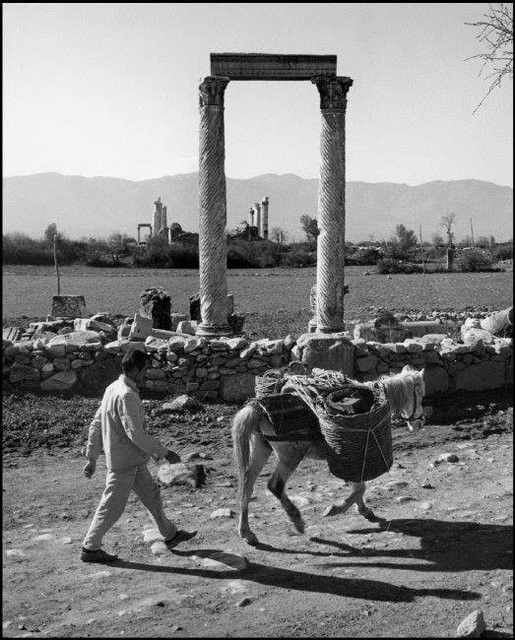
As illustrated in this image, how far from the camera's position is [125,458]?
5.71 meters

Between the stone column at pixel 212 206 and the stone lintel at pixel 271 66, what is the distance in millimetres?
236

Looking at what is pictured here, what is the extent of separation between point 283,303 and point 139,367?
20.1 meters

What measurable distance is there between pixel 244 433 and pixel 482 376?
18.7ft

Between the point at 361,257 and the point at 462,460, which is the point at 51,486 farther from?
the point at 361,257

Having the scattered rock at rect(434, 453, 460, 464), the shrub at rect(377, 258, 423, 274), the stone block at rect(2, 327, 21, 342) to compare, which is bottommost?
the scattered rock at rect(434, 453, 460, 464)

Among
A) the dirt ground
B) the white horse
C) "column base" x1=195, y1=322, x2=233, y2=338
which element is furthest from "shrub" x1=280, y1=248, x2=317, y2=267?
the white horse

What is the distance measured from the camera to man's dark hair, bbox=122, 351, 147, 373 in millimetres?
5727

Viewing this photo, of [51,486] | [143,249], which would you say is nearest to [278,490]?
[51,486]

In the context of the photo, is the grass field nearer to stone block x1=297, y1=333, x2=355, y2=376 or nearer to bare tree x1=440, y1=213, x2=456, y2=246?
stone block x1=297, y1=333, x2=355, y2=376

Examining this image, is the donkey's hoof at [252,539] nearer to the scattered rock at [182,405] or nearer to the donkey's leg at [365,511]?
the donkey's leg at [365,511]

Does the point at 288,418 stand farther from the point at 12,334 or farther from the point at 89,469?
the point at 12,334

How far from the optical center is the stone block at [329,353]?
10.4 metres

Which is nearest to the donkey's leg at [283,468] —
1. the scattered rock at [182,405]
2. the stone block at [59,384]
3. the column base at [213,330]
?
the scattered rock at [182,405]

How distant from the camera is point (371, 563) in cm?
560
